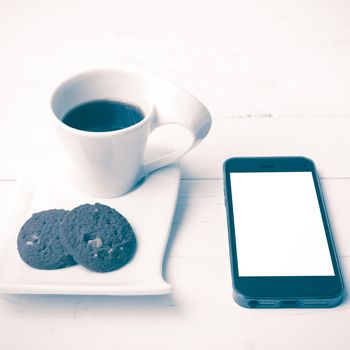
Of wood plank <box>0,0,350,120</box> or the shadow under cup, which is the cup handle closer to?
the shadow under cup

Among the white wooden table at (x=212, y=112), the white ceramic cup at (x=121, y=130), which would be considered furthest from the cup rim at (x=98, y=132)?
the white wooden table at (x=212, y=112)

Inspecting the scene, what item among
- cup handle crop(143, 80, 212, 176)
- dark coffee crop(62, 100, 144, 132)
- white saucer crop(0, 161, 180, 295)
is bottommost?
white saucer crop(0, 161, 180, 295)

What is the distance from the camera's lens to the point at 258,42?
0.85 meters

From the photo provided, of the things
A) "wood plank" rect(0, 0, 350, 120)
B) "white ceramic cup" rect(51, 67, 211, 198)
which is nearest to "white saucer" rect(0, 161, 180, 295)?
"white ceramic cup" rect(51, 67, 211, 198)

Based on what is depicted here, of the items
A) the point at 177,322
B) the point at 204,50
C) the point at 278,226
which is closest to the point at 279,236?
the point at 278,226

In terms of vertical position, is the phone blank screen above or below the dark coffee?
below

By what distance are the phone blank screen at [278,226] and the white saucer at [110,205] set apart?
8 centimetres

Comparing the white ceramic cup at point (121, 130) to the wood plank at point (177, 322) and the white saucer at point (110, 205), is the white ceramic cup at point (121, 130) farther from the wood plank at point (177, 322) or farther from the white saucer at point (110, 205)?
the wood plank at point (177, 322)

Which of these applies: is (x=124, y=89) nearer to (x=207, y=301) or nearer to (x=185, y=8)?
(x=207, y=301)

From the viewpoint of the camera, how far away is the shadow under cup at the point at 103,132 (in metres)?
0.54

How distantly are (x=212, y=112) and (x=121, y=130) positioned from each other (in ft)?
0.80

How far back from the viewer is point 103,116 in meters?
0.60

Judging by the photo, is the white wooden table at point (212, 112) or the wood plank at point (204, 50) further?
the wood plank at point (204, 50)

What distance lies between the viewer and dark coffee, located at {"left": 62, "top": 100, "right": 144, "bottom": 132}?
1.93ft
